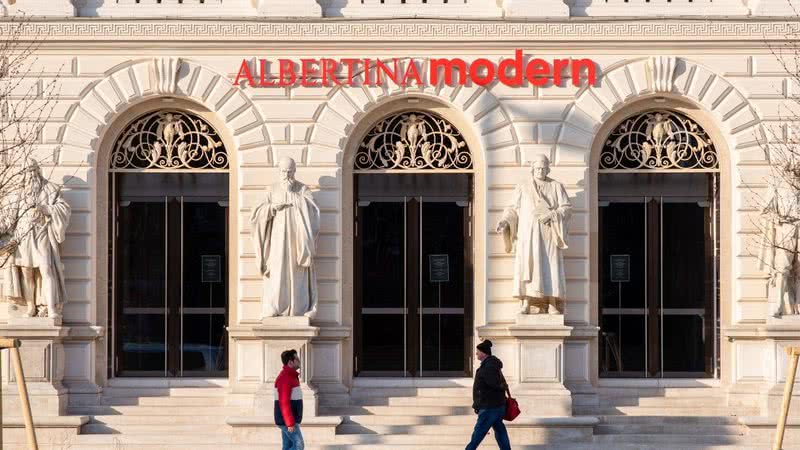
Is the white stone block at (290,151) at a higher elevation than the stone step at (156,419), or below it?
higher

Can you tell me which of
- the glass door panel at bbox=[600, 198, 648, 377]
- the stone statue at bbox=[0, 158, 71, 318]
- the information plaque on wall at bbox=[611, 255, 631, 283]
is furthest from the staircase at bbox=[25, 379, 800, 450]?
the stone statue at bbox=[0, 158, 71, 318]

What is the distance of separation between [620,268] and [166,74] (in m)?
8.36

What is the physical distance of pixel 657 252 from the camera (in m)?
29.1

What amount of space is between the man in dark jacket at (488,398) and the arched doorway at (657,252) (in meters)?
5.01

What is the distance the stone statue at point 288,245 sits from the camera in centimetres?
2741

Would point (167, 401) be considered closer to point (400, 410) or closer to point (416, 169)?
point (400, 410)

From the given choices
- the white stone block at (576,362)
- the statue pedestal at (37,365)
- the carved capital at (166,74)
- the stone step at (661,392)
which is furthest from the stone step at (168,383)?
the stone step at (661,392)

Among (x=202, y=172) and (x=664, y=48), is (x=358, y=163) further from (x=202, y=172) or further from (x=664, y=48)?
(x=664, y=48)

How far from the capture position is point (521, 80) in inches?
1119

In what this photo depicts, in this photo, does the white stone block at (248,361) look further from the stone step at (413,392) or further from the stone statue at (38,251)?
the stone statue at (38,251)

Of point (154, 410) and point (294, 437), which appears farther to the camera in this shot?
point (154, 410)

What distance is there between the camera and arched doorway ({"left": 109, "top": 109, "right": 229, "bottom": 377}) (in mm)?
28953

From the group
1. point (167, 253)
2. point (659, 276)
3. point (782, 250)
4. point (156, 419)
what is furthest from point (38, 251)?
point (782, 250)

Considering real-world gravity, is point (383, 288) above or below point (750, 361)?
above
